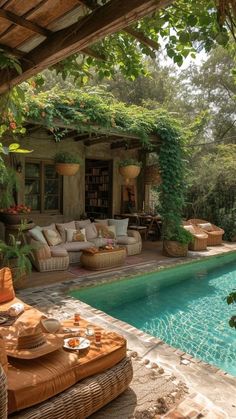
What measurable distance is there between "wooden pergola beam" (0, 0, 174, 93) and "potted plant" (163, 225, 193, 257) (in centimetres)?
627

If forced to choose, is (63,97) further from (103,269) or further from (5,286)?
(5,286)

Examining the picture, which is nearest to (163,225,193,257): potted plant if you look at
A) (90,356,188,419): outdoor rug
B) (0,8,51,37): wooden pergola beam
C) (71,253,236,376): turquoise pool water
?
(71,253,236,376): turquoise pool water

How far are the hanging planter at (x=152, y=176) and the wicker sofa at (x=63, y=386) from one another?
26.0 ft

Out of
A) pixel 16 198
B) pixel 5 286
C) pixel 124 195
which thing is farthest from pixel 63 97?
pixel 124 195

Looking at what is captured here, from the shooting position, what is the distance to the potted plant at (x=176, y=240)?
8062 millimetres

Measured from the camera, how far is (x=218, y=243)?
9.95 m

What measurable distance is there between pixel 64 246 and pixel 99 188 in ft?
14.8

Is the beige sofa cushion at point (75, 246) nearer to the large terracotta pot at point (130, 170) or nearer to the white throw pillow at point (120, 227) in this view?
the white throw pillow at point (120, 227)

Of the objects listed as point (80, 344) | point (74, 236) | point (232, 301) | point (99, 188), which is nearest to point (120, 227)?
point (74, 236)

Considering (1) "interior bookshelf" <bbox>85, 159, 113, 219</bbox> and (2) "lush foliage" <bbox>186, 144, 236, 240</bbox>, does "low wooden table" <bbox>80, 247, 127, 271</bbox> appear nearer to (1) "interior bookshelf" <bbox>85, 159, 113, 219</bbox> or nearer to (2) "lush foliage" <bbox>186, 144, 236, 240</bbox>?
(1) "interior bookshelf" <bbox>85, 159, 113, 219</bbox>

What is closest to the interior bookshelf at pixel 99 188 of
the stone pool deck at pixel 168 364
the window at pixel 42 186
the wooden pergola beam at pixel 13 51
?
the window at pixel 42 186

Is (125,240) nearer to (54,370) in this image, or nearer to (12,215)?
(12,215)

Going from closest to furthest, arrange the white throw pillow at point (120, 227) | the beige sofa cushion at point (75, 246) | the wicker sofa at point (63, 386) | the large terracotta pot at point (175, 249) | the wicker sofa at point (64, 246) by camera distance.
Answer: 1. the wicker sofa at point (63, 386)
2. the wicker sofa at point (64, 246)
3. the beige sofa cushion at point (75, 246)
4. the large terracotta pot at point (175, 249)
5. the white throw pillow at point (120, 227)

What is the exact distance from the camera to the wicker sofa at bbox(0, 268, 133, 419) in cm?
212
